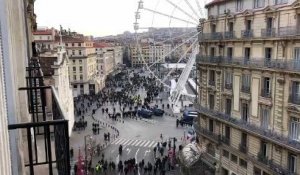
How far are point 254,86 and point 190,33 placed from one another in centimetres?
1418

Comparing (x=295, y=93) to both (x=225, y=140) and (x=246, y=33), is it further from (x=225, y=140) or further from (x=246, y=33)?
(x=225, y=140)

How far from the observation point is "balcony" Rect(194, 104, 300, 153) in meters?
23.0

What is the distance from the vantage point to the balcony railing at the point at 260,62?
73.5 ft

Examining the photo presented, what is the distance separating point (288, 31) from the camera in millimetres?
22828

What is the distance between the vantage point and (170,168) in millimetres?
36312

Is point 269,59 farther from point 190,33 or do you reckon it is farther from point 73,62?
point 73,62

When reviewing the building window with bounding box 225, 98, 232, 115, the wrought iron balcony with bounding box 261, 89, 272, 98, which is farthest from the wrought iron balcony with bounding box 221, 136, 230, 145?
the wrought iron balcony with bounding box 261, 89, 272, 98

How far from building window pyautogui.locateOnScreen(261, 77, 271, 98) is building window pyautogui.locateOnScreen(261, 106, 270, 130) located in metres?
0.93

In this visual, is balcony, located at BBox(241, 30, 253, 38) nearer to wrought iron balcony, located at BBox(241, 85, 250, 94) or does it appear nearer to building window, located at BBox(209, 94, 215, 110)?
wrought iron balcony, located at BBox(241, 85, 250, 94)

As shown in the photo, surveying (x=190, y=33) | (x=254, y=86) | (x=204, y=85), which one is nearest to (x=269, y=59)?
(x=254, y=86)

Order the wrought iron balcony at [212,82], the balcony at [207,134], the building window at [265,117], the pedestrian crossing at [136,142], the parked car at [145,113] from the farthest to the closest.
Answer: the parked car at [145,113]
the pedestrian crossing at [136,142]
the wrought iron balcony at [212,82]
the balcony at [207,134]
the building window at [265,117]

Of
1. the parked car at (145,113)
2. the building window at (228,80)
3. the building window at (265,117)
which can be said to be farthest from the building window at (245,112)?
the parked car at (145,113)

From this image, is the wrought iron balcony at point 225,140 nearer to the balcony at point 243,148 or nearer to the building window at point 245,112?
the balcony at point 243,148

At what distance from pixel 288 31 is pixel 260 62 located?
3263mm
